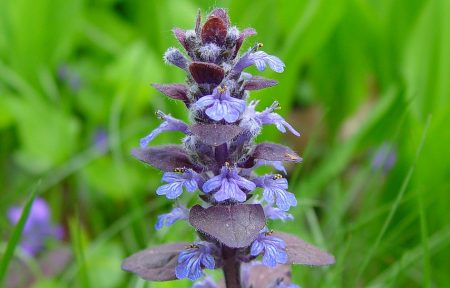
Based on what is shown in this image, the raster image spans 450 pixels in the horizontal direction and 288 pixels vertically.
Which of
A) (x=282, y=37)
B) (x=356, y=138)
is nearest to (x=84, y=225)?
(x=356, y=138)

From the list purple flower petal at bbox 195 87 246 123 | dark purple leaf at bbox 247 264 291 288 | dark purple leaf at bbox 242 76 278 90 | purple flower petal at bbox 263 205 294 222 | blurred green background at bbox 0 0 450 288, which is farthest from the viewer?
blurred green background at bbox 0 0 450 288

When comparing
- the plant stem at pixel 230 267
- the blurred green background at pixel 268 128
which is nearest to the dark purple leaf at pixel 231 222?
the plant stem at pixel 230 267

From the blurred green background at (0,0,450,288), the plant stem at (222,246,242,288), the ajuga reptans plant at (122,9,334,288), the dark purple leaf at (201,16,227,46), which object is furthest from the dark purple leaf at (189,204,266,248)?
the blurred green background at (0,0,450,288)

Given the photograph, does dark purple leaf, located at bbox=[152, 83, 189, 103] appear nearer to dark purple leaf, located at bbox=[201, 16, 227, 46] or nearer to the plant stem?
dark purple leaf, located at bbox=[201, 16, 227, 46]

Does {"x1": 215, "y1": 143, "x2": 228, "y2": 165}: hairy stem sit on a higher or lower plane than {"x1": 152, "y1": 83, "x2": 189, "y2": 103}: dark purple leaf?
lower

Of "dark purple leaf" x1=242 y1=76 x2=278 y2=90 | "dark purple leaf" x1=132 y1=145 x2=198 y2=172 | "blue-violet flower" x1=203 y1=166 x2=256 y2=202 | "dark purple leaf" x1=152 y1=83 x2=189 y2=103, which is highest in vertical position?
"dark purple leaf" x1=152 y1=83 x2=189 y2=103

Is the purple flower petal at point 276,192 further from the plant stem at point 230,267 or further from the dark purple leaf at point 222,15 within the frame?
the dark purple leaf at point 222,15

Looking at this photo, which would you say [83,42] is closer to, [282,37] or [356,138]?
[282,37]
